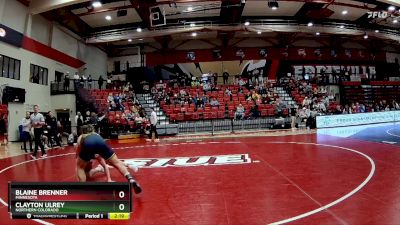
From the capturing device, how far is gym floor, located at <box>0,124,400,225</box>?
3727 mm

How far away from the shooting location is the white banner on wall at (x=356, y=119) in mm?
18750

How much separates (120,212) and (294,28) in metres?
25.0

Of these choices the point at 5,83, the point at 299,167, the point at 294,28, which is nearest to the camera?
the point at 299,167

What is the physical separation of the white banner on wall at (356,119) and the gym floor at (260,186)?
33.1 ft

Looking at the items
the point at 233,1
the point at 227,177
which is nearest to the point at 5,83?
the point at 233,1

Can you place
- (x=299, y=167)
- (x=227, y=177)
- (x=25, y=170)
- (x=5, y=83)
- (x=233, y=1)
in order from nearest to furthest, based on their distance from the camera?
(x=227, y=177) < (x=299, y=167) < (x=25, y=170) < (x=5, y=83) < (x=233, y=1)

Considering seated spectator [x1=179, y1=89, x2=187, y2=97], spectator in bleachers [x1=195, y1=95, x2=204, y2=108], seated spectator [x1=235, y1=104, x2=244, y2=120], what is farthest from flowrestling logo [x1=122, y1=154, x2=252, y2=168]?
seated spectator [x1=179, y1=89, x2=187, y2=97]

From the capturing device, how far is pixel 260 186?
5.18 metres

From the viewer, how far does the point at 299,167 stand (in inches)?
262

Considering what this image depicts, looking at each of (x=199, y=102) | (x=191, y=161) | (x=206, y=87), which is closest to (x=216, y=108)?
(x=199, y=102)

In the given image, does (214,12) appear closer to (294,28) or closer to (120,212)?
(294,28)
